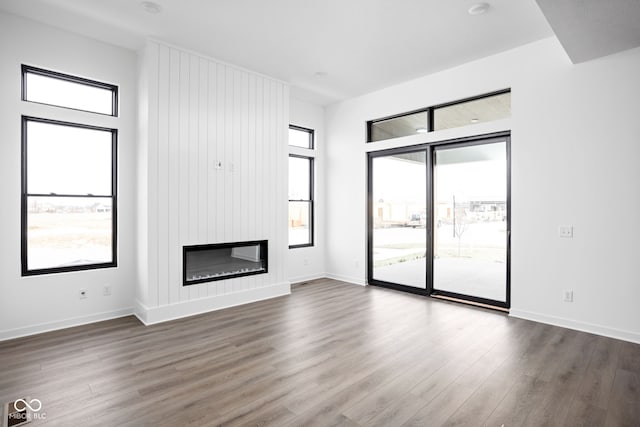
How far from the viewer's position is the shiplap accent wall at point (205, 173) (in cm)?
387

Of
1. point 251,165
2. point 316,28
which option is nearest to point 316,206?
point 251,165

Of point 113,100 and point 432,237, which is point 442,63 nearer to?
point 432,237

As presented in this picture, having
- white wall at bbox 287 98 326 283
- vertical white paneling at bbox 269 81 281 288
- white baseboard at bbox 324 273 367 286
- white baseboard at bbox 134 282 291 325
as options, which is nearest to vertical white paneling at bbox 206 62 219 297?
white baseboard at bbox 134 282 291 325

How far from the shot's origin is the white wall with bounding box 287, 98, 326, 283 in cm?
585

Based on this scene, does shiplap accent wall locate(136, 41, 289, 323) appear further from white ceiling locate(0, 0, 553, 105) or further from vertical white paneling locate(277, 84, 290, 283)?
white ceiling locate(0, 0, 553, 105)

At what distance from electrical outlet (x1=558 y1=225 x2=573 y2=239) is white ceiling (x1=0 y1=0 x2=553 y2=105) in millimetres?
2088

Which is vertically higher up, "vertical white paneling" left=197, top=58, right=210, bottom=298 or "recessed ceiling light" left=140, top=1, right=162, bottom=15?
"recessed ceiling light" left=140, top=1, right=162, bottom=15

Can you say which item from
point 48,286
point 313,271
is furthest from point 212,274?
point 313,271

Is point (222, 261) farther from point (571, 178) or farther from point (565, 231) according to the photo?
point (571, 178)

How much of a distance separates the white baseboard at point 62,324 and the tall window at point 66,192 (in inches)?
21.5

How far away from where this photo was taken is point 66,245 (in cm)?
377

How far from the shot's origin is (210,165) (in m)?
4.32

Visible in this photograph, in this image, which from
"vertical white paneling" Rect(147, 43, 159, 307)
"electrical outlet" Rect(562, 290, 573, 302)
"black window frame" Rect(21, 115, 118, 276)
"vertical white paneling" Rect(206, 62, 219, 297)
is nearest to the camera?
"black window frame" Rect(21, 115, 118, 276)

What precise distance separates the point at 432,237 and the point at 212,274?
313 cm
